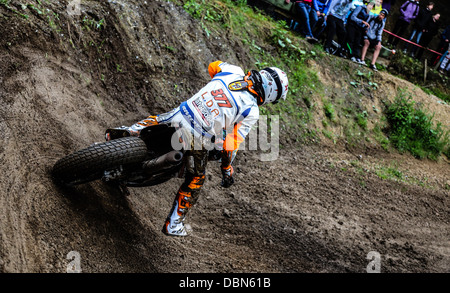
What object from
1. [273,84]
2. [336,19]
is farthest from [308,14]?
[273,84]

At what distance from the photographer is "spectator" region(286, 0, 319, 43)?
11.0 metres

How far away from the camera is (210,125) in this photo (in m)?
4.36

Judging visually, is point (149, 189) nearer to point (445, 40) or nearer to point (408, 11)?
point (408, 11)

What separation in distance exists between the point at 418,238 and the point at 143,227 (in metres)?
4.85

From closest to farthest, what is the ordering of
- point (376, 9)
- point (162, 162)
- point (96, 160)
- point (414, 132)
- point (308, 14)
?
point (96, 160), point (162, 162), point (414, 132), point (308, 14), point (376, 9)

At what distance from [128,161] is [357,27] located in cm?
965

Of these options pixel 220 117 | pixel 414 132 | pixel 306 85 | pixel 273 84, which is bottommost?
pixel 414 132

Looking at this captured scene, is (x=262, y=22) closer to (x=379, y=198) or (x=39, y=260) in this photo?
(x=379, y=198)

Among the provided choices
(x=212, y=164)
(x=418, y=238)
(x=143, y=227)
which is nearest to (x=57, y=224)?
(x=143, y=227)

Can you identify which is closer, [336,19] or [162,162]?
[162,162]

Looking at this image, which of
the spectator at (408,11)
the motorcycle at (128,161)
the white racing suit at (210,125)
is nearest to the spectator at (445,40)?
the spectator at (408,11)

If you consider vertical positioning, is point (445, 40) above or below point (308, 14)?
above

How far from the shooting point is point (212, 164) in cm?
705

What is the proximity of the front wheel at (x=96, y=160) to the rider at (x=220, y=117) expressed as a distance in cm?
65
